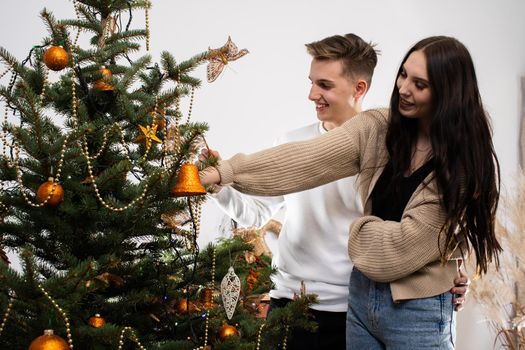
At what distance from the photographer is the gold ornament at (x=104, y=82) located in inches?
60.2

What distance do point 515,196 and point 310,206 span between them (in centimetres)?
247

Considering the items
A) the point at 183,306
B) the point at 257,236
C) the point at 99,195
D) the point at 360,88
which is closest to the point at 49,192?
the point at 99,195

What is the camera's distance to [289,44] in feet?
13.4

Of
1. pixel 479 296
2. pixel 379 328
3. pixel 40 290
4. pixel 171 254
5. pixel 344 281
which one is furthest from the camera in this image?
pixel 479 296

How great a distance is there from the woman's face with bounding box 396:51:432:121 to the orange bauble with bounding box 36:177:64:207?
0.81 meters

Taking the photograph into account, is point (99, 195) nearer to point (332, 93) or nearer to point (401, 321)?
point (401, 321)

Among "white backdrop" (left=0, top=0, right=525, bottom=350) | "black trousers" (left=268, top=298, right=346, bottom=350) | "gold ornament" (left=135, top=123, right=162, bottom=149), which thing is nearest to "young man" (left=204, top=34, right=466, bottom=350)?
"black trousers" (left=268, top=298, right=346, bottom=350)

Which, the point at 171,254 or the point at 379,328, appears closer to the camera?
the point at 379,328

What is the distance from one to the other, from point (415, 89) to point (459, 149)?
0.57 ft

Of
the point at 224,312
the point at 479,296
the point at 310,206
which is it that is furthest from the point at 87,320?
the point at 479,296

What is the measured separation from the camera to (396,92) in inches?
66.9

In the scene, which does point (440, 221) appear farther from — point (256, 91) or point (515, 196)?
point (515, 196)

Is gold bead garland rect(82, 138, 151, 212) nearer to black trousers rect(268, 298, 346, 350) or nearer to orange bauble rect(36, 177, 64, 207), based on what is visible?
orange bauble rect(36, 177, 64, 207)

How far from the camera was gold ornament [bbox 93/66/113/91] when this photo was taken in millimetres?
1530
